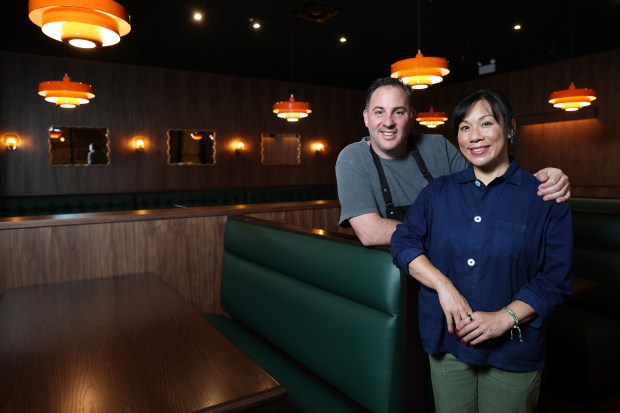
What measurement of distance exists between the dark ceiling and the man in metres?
4.38

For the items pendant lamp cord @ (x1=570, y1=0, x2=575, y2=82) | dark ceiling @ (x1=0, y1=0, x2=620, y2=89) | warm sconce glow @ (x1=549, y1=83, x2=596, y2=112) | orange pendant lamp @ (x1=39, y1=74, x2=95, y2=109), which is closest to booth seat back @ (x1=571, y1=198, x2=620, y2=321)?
warm sconce glow @ (x1=549, y1=83, x2=596, y2=112)

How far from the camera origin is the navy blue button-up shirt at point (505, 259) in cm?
132

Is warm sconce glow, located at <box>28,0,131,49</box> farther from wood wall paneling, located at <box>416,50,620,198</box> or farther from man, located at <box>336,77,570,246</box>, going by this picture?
wood wall paneling, located at <box>416,50,620,198</box>

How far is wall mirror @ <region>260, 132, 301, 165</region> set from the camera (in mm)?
9750

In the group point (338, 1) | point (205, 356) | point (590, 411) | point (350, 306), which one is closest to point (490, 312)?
point (350, 306)

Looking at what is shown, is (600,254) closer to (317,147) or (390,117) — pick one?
(390,117)

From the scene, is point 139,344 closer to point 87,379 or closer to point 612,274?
point 87,379

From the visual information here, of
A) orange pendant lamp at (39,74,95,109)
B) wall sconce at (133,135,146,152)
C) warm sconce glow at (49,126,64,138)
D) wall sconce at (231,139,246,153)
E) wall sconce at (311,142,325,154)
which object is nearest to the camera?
orange pendant lamp at (39,74,95,109)

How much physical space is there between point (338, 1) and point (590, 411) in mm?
5505

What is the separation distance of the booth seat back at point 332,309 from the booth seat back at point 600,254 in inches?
76.2

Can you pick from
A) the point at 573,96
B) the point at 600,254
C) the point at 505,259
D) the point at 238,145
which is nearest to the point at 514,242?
the point at 505,259

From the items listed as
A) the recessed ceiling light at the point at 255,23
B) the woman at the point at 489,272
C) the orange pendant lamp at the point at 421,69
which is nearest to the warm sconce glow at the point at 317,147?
the recessed ceiling light at the point at 255,23

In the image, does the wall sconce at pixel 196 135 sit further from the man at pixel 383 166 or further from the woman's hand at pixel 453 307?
the woman's hand at pixel 453 307

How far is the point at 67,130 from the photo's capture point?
25.2ft
